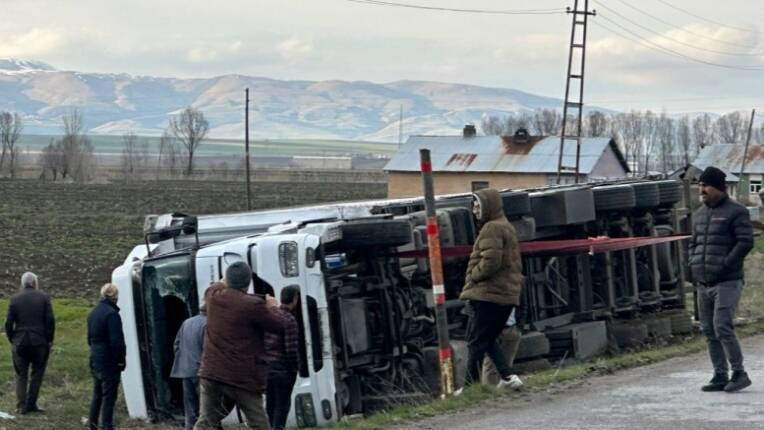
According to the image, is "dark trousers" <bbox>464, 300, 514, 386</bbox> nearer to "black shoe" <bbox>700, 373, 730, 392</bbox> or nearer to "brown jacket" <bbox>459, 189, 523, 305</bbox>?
"brown jacket" <bbox>459, 189, 523, 305</bbox>

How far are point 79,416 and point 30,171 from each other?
12469 cm

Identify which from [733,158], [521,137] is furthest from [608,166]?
[733,158]

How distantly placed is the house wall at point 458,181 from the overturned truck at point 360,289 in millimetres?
41650

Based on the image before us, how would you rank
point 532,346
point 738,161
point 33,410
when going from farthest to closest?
point 738,161 → point 33,410 → point 532,346

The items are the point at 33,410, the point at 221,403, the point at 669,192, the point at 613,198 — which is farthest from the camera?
the point at 669,192

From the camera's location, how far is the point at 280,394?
10234 mm

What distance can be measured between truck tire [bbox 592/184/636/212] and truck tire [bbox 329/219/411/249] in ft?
16.0

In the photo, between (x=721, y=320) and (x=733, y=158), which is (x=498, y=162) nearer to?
(x=733, y=158)

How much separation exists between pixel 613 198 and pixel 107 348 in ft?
23.2

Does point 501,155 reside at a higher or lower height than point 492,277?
higher

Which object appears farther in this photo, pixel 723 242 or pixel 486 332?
pixel 486 332

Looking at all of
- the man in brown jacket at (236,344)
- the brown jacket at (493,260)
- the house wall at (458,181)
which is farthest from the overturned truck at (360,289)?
the house wall at (458,181)

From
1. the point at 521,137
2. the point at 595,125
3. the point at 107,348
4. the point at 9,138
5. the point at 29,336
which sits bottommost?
the point at 29,336

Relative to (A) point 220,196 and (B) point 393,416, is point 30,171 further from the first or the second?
(B) point 393,416
